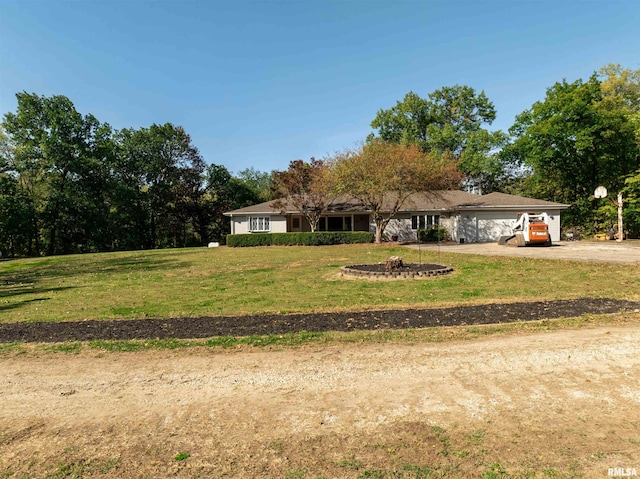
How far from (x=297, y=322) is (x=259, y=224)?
26235mm

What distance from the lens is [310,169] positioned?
102 feet

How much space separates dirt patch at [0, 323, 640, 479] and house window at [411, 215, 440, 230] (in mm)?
25728

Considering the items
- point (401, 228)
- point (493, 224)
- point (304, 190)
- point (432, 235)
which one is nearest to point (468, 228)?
point (493, 224)

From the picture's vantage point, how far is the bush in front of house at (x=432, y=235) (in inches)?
1139

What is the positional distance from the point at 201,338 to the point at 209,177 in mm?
42064

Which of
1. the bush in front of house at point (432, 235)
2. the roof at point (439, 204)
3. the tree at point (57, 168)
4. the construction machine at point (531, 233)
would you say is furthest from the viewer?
the tree at point (57, 168)

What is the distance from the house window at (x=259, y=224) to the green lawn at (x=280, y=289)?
17.2 meters

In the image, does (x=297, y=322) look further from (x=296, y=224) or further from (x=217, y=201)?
(x=217, y=201)

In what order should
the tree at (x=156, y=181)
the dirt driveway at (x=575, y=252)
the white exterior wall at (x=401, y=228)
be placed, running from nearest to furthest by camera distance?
the dirt driveway at (x=575, y=252)
the white exterior wall at (x=401, y=228)
the tree at (x=156, y=181)

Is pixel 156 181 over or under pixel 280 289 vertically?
over

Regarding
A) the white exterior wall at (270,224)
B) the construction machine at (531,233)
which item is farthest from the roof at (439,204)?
the construction machine at (531,233)

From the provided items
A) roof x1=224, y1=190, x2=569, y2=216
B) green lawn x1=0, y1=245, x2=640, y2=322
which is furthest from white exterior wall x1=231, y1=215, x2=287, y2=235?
green lawn x1=0, y1=245, x2=640, y2=322

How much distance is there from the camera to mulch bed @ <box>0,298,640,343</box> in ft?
20.1

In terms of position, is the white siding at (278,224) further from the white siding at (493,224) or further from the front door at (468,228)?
the white siding at (493,224)
